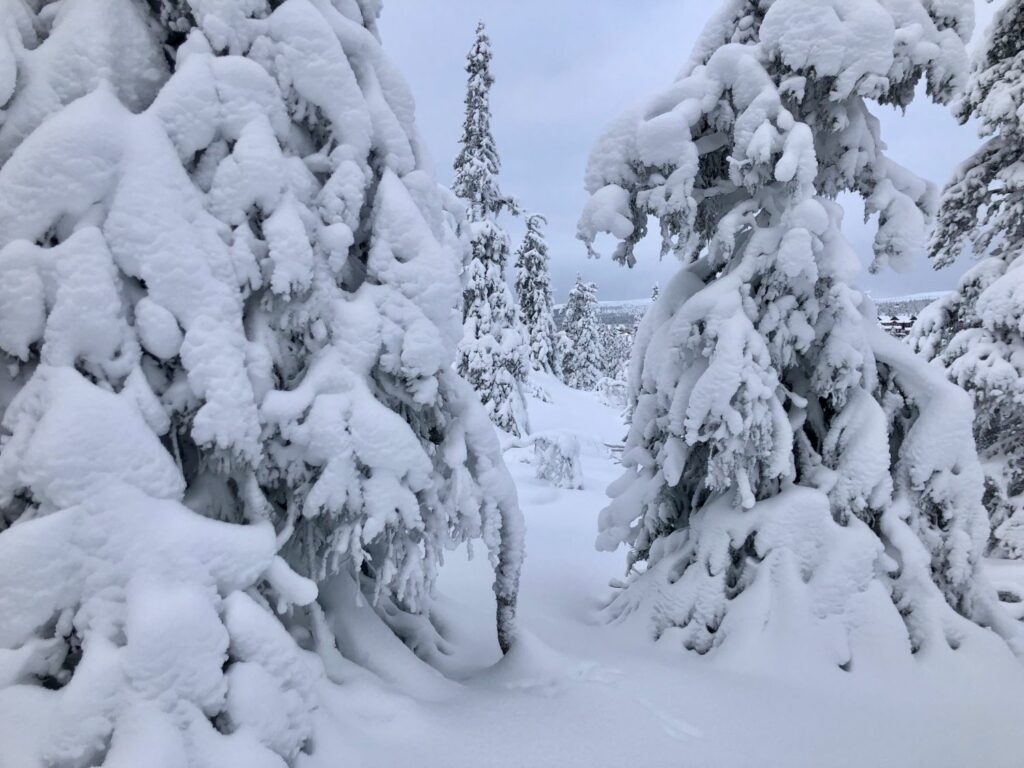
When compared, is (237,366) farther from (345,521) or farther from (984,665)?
(984,665)

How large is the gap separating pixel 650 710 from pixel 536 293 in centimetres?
3569

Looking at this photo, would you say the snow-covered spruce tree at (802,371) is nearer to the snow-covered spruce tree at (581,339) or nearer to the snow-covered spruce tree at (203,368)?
the snow-covered spruce tree at (203,368)

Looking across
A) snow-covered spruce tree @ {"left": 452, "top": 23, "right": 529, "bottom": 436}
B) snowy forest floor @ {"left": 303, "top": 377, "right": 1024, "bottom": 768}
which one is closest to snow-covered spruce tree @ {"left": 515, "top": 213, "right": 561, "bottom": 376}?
snow-covered spruce tree @ {"left": 452, "top": 23, "right": 529, "bottom": 436}

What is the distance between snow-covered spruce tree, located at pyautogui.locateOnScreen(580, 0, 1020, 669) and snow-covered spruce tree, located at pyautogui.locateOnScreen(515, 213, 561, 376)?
97.0 ft

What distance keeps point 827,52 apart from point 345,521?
18.2ft

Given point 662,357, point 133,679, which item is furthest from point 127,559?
point 662,357

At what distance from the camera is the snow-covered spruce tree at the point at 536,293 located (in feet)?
123

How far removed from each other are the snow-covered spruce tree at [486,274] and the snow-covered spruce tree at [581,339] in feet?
91.2

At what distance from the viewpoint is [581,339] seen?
57594 millimetres

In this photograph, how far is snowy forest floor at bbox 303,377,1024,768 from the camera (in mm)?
3320

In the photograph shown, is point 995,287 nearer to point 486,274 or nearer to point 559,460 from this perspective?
point 559,460

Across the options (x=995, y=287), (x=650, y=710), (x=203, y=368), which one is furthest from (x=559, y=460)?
(x=203, y=368)

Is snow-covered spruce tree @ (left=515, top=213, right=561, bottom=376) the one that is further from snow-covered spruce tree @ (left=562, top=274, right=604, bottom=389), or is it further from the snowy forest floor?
the snowy forest floor

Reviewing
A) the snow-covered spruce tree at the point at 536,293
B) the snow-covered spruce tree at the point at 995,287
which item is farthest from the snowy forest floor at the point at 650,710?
the snow-covered spruce tree at the point at 536,293
